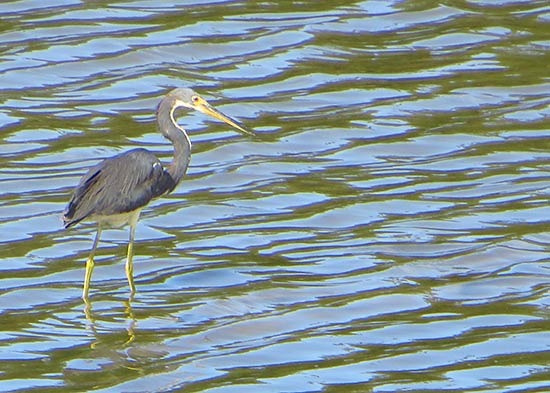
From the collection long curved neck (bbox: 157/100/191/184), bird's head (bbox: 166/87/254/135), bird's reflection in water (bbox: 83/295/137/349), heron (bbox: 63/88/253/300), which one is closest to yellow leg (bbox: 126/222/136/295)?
heron (bbox: 63/88/253/300)

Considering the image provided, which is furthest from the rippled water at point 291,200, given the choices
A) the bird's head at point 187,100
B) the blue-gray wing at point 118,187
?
the bird's head at point 187,100

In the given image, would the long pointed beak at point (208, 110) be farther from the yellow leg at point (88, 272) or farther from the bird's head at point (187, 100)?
the yellow leg at point (88, 272)

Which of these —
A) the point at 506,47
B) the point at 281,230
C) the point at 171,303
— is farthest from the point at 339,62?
the point at 171,303

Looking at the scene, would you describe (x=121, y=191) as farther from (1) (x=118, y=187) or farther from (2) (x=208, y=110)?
(2) (x=208, y=110)

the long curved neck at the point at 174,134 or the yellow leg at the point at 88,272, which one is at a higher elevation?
the long curved neck at the point at 174,134

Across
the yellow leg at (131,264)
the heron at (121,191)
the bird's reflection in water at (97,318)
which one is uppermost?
the heron at (121,191)

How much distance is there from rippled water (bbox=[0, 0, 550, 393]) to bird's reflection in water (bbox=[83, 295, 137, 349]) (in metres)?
0.02

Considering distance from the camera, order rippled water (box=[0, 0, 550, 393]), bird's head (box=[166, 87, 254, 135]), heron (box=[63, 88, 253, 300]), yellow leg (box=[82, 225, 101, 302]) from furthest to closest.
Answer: bird's head (box=[166, 87, 254, 135]) → heron (box=[63, 88, 253, 300]) → yellow leg (box=[82, 225, 101, 302]) → rippled water (box=[0, 0, 550, 393])

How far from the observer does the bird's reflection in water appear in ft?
30.7

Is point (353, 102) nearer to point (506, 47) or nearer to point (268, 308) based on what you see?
point (506, 47)

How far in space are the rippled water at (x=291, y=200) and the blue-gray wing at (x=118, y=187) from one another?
43cm

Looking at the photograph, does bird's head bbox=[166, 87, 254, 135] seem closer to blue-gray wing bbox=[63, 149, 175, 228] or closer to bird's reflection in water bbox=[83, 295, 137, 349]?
blue-gray wing bbox=[63, 149, 175, 228]

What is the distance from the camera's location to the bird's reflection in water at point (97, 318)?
936 cm

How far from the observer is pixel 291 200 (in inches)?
454
